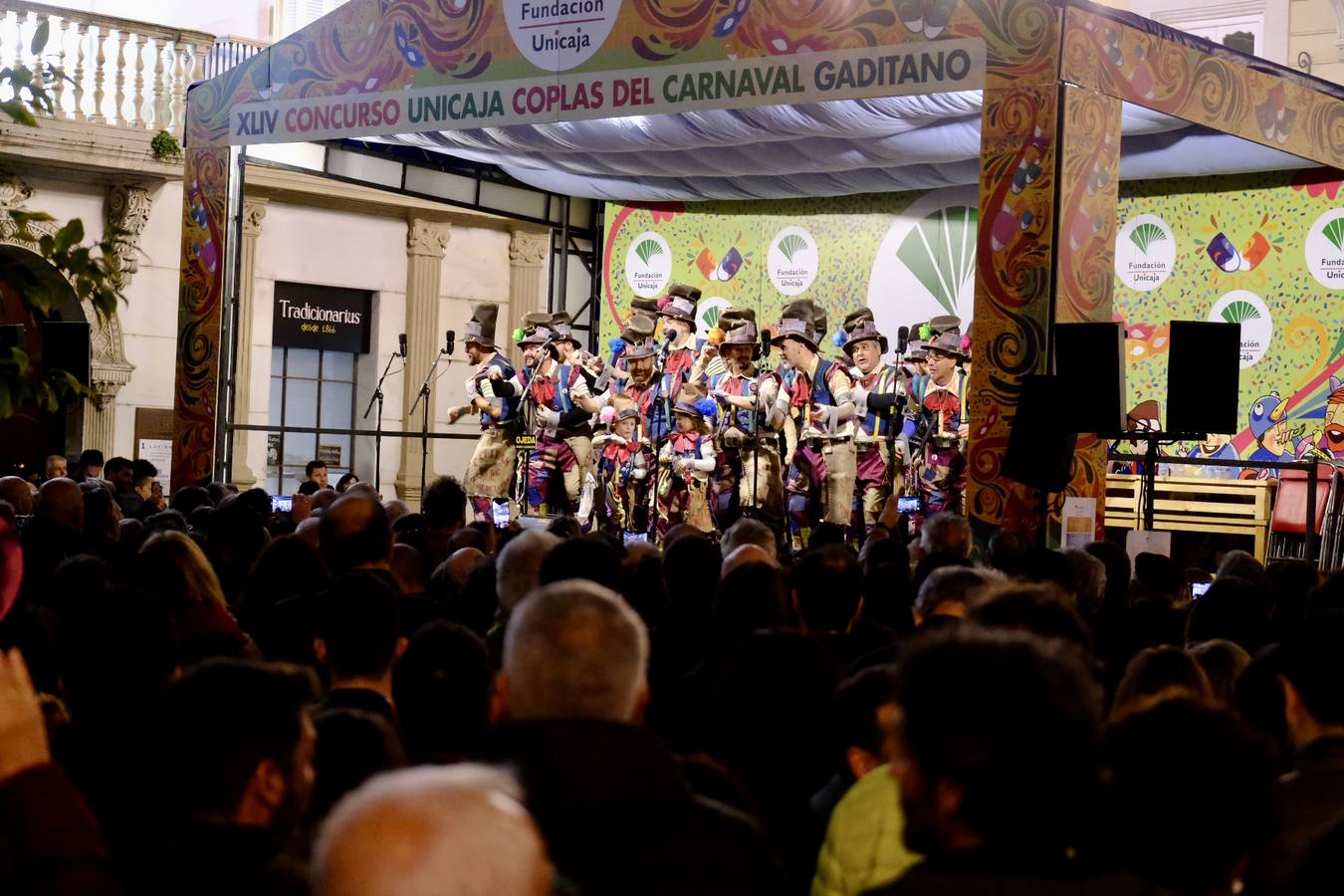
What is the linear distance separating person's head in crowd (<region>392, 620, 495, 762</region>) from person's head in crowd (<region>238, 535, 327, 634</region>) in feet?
6.73

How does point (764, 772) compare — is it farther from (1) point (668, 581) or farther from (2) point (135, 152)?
(2) point (135, 152)

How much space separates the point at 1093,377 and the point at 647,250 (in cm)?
1050

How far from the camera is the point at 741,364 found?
15.0m

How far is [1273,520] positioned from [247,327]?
10.3 meters

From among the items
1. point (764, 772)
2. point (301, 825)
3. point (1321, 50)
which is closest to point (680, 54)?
point (764, 772)

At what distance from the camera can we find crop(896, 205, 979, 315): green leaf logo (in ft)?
55.6

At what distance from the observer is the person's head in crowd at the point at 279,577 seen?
4988mm

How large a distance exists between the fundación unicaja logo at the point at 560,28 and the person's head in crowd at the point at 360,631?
788 centimetres

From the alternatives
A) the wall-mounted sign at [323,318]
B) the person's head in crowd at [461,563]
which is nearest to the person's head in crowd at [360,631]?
the person's head in crowd at [461,563]

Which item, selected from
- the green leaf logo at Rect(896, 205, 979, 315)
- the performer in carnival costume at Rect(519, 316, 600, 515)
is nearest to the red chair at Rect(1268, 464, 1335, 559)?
the green leaf logo at Rect(896, 205, 979, 315)

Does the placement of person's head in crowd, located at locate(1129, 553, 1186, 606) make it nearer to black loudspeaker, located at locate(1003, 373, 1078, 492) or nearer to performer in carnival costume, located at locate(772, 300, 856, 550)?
black loudspeaker, located at locate(1003, 373, 1078, 492)

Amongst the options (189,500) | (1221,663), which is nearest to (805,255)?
(189,500)

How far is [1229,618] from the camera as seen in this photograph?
4977 mm

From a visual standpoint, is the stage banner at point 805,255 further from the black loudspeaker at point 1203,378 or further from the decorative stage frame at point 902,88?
the black loudspeaker at point 1203,378
